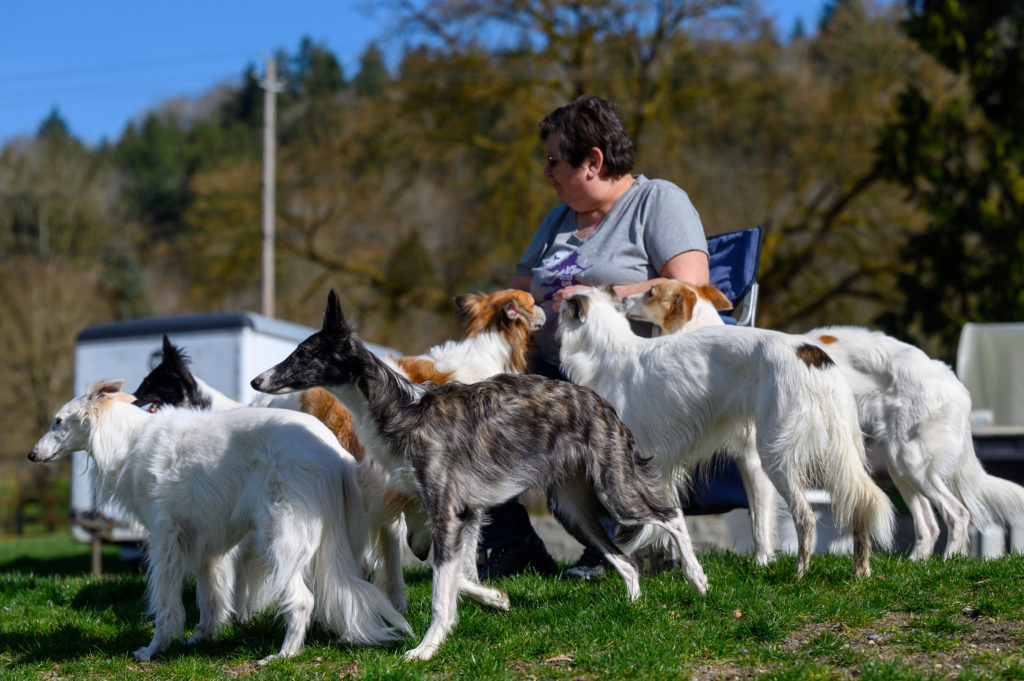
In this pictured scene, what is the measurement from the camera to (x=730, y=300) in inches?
279

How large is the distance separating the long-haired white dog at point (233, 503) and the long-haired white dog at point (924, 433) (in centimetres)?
296

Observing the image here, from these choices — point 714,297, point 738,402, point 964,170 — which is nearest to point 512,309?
point 714,297

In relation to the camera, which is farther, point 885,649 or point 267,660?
point 267,660

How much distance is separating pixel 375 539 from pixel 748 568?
2.29 meters

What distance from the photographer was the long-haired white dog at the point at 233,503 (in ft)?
15.7

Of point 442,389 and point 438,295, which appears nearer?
point 442,389

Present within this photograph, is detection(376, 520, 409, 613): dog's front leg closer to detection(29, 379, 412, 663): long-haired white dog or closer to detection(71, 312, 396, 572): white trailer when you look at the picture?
detection(29, 379, 412, 663): long-haired white dog

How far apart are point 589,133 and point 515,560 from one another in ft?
9.86

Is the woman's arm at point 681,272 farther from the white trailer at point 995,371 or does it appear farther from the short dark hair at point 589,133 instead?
the white trailer at point 995,371

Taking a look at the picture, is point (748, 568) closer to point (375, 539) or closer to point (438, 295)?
point (375, 539)

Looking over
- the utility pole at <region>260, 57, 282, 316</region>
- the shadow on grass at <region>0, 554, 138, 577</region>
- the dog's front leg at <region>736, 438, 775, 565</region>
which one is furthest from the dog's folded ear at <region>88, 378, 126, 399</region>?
the utility pole at <region>260, 57, 282, 316</region>

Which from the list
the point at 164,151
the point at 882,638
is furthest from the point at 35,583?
the point at 164,151

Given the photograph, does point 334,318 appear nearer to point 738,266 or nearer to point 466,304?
point 466,304

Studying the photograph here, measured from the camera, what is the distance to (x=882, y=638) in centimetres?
459
